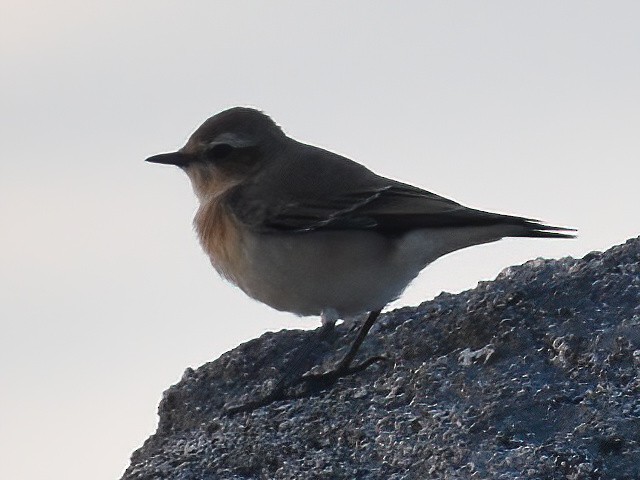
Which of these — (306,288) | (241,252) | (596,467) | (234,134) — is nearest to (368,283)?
(306,288)

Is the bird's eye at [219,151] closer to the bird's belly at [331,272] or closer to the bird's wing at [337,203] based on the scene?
the bird's wing at [337,203]

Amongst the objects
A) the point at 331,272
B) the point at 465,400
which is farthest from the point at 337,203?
the point at 465,400

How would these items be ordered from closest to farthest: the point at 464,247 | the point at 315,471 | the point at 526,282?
the point at 315,471 → the point at 526,282 → the point at 464,247

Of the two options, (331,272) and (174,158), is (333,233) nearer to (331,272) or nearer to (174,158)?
(331,272)

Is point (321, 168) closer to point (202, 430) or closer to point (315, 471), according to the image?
point (202, 430)

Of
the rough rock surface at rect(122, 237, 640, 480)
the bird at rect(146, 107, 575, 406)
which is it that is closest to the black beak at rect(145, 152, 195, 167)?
the bird at rect(146, 107, 575, 406)

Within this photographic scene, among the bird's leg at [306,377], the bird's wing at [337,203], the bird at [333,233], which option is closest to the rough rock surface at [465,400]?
the bird's leg at [306,377]

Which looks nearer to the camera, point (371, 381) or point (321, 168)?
point (371, 381)
